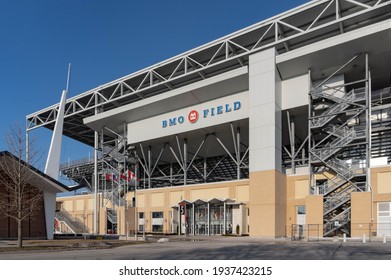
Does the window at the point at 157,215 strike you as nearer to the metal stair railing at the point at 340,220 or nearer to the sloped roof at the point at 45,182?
the sloped roof at the point at 45,182

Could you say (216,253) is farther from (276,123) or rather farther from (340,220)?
(276,123)

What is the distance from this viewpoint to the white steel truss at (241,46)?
41.4 m

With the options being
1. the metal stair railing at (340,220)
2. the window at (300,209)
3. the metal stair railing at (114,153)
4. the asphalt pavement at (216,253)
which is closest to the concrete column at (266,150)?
the window at (300,209)

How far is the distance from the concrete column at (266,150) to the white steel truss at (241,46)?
368 cm

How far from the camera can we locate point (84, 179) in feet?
276

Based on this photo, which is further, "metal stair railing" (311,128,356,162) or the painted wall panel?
the painted wall panel

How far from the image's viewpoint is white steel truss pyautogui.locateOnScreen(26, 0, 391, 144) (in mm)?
41438

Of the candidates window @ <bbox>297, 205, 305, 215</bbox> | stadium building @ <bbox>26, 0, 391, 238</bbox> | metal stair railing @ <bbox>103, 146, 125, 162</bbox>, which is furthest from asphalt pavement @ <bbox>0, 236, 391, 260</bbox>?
metal stair railing @ <bbox>103, 146, 125, 162</bbox>

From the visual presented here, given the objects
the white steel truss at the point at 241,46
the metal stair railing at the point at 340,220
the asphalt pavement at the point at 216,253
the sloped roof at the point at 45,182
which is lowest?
the metal stair railing at the point at 340,220

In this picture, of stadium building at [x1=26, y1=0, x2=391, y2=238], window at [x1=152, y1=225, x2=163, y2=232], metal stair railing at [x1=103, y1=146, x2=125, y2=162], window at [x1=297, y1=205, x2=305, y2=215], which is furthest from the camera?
metal stair railing at [x1=103, y1=146, x2=125, y2=162]

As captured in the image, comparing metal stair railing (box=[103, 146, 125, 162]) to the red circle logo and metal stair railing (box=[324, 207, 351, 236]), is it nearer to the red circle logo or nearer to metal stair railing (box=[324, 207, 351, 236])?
the red circle logo

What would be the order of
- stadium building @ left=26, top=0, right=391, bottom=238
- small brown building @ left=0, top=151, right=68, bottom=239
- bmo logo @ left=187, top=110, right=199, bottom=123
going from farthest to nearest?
1. bmo logo @ left=187, top=110, right=199, bottom=123
2. stadium building @ left=26, top=0, right=391, bottom=238
3. small brown building @ left=0, top=151, right=68, bottom=239

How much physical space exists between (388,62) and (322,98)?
25.3ft

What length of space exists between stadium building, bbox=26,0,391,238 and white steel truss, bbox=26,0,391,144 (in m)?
0.17
